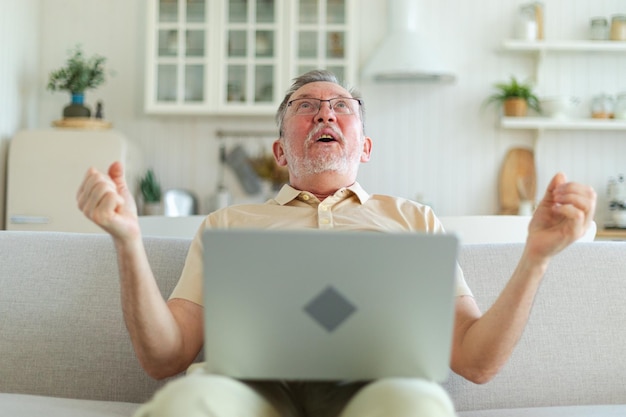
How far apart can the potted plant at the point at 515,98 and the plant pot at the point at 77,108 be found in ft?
7.98

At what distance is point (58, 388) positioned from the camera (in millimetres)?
1960

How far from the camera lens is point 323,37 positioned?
488 cm

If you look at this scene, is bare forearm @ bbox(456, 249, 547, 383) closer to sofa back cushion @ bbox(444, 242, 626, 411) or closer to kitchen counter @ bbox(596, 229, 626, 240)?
sofa back cushion @ bbox(444, 242, 626, 411)

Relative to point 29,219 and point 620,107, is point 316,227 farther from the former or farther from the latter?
point 620,107

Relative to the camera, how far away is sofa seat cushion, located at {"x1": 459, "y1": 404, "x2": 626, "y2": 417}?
177 centimetres

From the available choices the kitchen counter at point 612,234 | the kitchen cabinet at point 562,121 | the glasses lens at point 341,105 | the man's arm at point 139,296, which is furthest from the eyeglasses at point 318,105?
the kitchen counter at point 612,234

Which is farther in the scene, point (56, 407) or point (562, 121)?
point (562, 121)

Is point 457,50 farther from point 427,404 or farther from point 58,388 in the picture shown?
point 427,404

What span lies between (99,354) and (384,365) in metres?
0.95

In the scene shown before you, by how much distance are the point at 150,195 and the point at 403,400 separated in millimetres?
3863

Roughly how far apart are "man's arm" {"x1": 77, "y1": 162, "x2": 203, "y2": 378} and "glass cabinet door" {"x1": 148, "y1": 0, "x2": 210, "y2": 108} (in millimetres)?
3216

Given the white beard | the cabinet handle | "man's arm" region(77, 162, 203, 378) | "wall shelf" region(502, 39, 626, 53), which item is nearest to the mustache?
the white beard

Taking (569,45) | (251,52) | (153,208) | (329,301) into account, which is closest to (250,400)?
(329,301)

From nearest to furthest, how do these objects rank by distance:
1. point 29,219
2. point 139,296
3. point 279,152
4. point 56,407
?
point 139,296 → point 56,407 → point 279,152 → point 29,219
